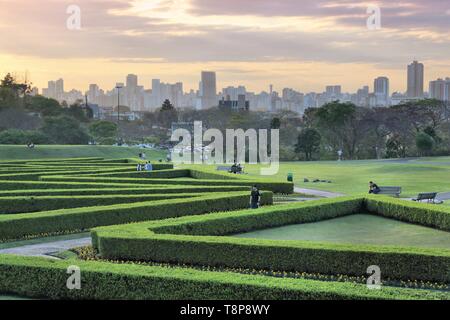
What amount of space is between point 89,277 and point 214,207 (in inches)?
482

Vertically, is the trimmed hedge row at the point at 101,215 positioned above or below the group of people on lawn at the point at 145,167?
below

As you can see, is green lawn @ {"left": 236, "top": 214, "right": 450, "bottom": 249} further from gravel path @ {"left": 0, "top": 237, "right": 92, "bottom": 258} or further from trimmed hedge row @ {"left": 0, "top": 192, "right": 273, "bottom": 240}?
gravel path @ {"left": 0, "top": 237, "right": 92, "bottom": 258}

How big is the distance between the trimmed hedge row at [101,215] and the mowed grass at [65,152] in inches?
1457

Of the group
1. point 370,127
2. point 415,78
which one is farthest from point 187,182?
point 415,78

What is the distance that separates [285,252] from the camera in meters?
16.0

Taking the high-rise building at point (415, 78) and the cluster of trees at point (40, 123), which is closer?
the cluster of trees at point (40, 123)

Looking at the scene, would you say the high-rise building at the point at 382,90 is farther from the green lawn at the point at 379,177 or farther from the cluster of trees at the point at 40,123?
the green lawn at the point at 379,177

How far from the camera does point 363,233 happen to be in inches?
810

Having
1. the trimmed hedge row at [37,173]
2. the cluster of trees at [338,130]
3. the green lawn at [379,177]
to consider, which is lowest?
the green lawn at [379,177]

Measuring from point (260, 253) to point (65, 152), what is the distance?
48534 millimetres

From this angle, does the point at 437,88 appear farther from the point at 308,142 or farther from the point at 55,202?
the point at 55,202

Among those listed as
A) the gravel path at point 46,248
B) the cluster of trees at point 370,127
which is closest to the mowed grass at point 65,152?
the cluster of trees at point 370,127

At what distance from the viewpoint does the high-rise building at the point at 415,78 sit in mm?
146500

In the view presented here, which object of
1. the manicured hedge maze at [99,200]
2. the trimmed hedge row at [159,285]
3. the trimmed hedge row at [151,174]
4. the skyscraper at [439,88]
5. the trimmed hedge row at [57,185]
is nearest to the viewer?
the trimmed hedge row at [159,285]
